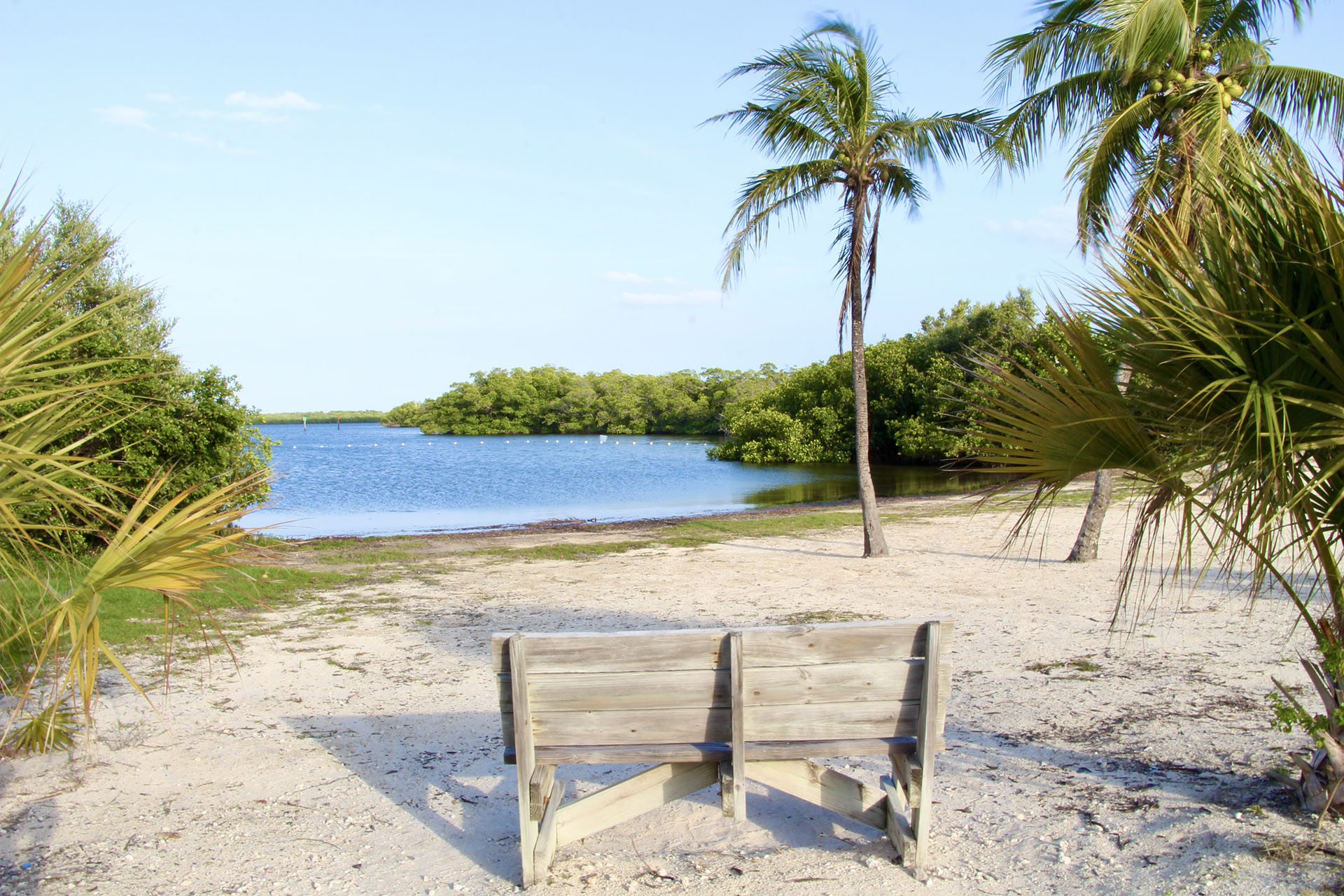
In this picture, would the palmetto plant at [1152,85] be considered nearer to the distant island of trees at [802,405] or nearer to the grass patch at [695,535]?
the distant island of trees at [802,405]

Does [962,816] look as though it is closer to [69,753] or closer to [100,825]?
[100,825]

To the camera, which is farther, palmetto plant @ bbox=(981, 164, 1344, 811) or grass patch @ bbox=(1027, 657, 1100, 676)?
grass patch @ bbox=(1027, 657, 1100, 676)

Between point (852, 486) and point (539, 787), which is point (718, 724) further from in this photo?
point (852, 486)

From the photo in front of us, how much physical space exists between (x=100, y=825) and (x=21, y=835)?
0.29 metres

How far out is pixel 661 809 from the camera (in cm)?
411

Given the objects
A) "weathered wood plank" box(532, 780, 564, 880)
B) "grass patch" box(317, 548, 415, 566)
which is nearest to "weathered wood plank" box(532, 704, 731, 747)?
"weathered wood plank" box(532, 780, 564, 880)

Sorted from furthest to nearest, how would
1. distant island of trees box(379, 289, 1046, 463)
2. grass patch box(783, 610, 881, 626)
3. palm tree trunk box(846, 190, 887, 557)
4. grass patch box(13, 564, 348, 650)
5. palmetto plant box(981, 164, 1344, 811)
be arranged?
distant island of trees box(379, 289, 1046, 463) < palm tree trunk box(846, 190, 887, 557) < grass patch box(783, 610, 881, 626) < grass patch box(13, 564, 348, 650) < palmetto plant box(981, 164, 1344, 811)

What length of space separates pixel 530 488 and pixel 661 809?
115ft

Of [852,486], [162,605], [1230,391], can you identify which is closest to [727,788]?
[1230,391]

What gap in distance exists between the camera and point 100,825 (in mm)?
3930

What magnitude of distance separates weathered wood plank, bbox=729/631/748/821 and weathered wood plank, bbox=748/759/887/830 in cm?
12

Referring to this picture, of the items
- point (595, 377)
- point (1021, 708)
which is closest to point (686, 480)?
point (1021, 708)

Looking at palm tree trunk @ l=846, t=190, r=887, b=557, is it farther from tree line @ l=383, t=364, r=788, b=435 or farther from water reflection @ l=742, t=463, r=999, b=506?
tree line @ l=383, t=364, r=788, b=435

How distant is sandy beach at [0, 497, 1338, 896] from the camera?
339 centimetres
